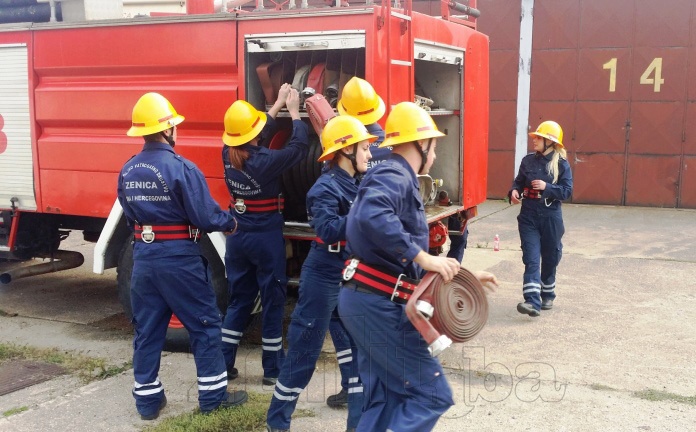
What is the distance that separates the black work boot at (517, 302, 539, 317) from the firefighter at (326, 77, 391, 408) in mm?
2362

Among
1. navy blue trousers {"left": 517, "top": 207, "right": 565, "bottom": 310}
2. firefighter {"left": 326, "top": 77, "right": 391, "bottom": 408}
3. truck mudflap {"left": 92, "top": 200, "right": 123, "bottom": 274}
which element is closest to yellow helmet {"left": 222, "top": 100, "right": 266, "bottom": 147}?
firefighter {"left": 326, "top": 77, "right": 391, "bottom": 408}

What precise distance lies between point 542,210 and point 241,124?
3.01 meters

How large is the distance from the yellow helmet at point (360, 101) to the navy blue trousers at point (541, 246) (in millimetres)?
2541

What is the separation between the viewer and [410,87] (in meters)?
5.48

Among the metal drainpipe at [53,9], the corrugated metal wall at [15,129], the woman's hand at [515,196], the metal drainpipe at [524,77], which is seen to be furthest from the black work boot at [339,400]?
the metal drainpipe at [524,77]

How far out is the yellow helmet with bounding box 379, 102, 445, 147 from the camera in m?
3.52

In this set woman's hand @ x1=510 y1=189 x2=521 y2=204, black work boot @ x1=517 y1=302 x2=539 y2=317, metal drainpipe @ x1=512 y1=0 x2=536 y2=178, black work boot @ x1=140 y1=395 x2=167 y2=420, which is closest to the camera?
black work boot @ x1=140 y1=395 x2=167 y2=420

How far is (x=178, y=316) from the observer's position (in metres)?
4.55

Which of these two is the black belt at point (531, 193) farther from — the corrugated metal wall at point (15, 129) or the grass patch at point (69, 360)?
the corrugated metal wall at point (15, 129)

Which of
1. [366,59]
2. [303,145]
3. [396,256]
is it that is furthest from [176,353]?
[396,256]

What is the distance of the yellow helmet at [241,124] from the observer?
498cm

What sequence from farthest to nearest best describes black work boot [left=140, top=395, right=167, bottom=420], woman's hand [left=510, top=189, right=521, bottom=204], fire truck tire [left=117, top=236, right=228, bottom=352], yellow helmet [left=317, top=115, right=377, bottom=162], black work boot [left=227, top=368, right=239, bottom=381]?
woman's hand [left=510, top=189, right=521, bottom=204], fire truck tire [left=117, top=236, right=228, bottom=352], black work boot [left=227, top=368, right=239, bottom=381], black work boot [left=140, top=395, right=167, bottom=420], yellow helmet [left=317, top=115, right=377, bottom=162]

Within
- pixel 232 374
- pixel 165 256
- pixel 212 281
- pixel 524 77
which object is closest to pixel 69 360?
pixel 212 281

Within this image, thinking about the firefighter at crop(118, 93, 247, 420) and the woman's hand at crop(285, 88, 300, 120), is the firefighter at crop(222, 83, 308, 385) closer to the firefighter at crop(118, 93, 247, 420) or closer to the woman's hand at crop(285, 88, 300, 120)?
the woman's hand at crop(285, 88, 300, 120)
